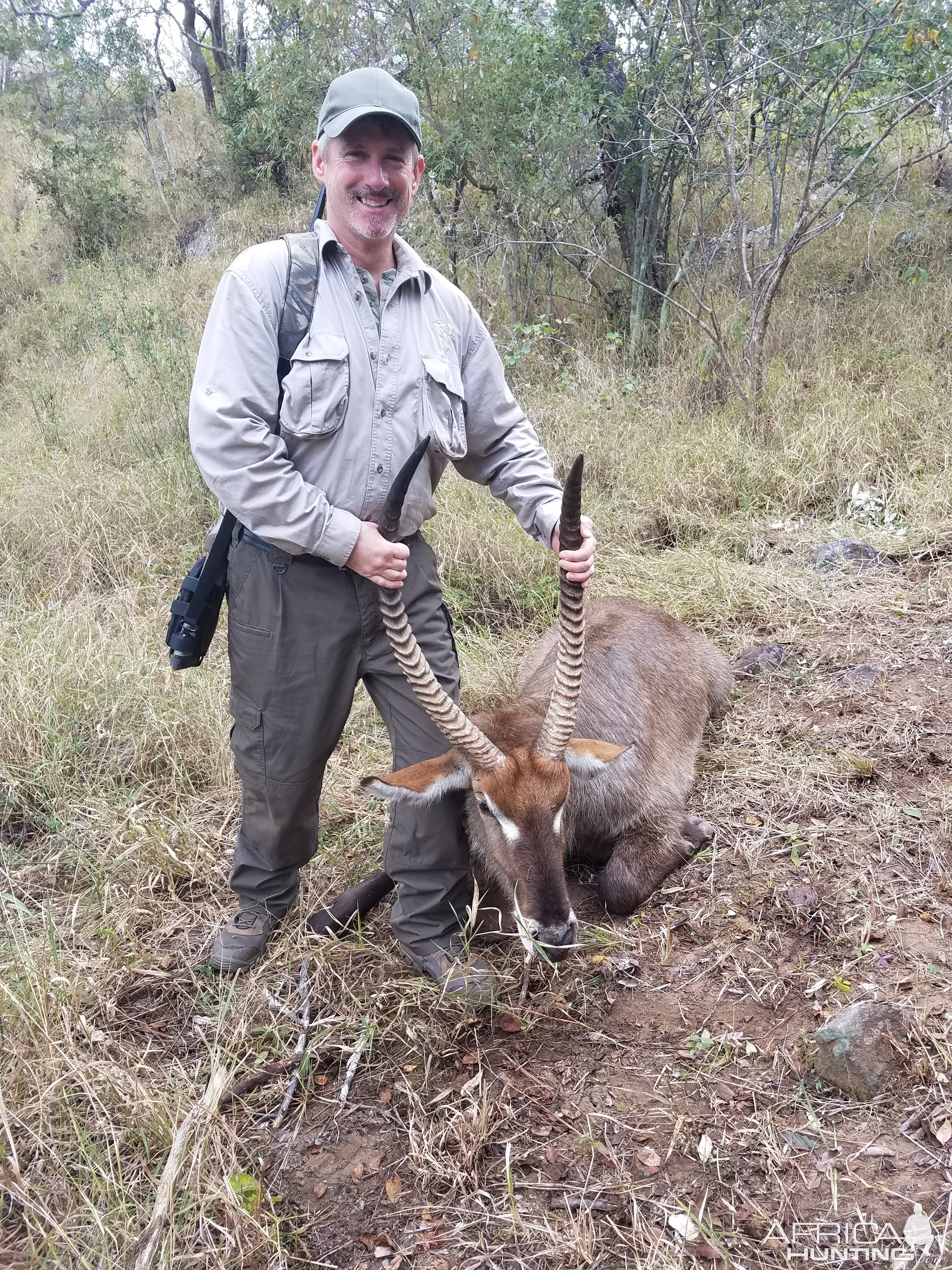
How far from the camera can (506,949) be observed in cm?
358

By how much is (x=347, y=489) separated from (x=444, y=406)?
1.55 ft

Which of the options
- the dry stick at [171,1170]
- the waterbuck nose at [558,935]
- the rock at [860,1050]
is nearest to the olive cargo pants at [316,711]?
the waterbuck nose at [558,935]

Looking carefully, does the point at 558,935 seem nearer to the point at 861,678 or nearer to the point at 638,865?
the point at 638,865

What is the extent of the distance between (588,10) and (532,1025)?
8.97m

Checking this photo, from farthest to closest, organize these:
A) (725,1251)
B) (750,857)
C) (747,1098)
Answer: (750,857)
(747,1098)
(725,1251)

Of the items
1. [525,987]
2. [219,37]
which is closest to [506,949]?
[525,987]

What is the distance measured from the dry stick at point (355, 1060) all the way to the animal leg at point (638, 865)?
1.13 meters

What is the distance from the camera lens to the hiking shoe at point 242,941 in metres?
3.50

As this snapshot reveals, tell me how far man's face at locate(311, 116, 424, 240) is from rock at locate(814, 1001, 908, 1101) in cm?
281

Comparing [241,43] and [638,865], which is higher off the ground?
[241,43]

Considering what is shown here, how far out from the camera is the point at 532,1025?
318 centimetres

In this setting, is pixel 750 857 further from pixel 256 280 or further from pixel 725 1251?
pixel 256 280

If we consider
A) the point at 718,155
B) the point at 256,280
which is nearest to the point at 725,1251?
the point at 256,280

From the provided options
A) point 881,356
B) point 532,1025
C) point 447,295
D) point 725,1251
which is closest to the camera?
point 725,1251
